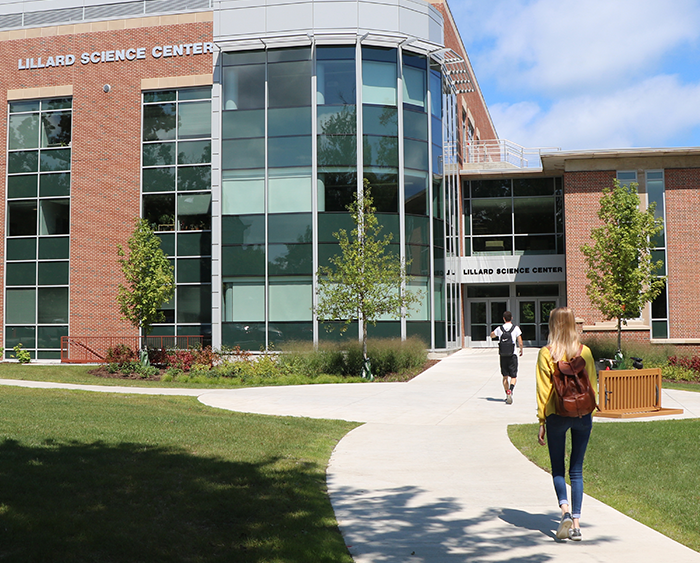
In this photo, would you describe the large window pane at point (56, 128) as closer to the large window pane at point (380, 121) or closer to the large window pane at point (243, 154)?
the large window pane at point (243, 154)

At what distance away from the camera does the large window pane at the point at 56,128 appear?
28.1m

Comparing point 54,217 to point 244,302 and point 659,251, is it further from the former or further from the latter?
point 659,251

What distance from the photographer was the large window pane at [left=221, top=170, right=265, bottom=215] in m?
25.2

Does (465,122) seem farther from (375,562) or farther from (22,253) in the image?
(375,562)

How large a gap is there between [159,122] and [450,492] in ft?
78.6

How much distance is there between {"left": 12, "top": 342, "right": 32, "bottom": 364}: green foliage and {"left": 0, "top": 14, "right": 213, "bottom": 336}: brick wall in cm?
204

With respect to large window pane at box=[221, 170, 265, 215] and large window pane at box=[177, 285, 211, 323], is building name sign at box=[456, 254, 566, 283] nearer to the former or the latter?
large window pane at box=[221, 170, 265, 215]

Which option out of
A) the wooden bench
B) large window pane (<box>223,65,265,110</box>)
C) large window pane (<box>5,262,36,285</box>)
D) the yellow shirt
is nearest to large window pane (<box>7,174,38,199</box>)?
large window pane (<box>5,262,36,285</box>)

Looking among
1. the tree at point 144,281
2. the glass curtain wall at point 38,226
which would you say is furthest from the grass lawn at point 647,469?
the glass curtain wall at point 38,226

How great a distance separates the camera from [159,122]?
27.4 metres

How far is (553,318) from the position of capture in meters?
5.72

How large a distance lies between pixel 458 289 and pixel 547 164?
21.6 feet

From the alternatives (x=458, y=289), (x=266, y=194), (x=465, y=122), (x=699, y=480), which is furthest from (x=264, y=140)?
(x=699, y=480)

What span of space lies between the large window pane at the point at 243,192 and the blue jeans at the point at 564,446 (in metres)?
20.5
